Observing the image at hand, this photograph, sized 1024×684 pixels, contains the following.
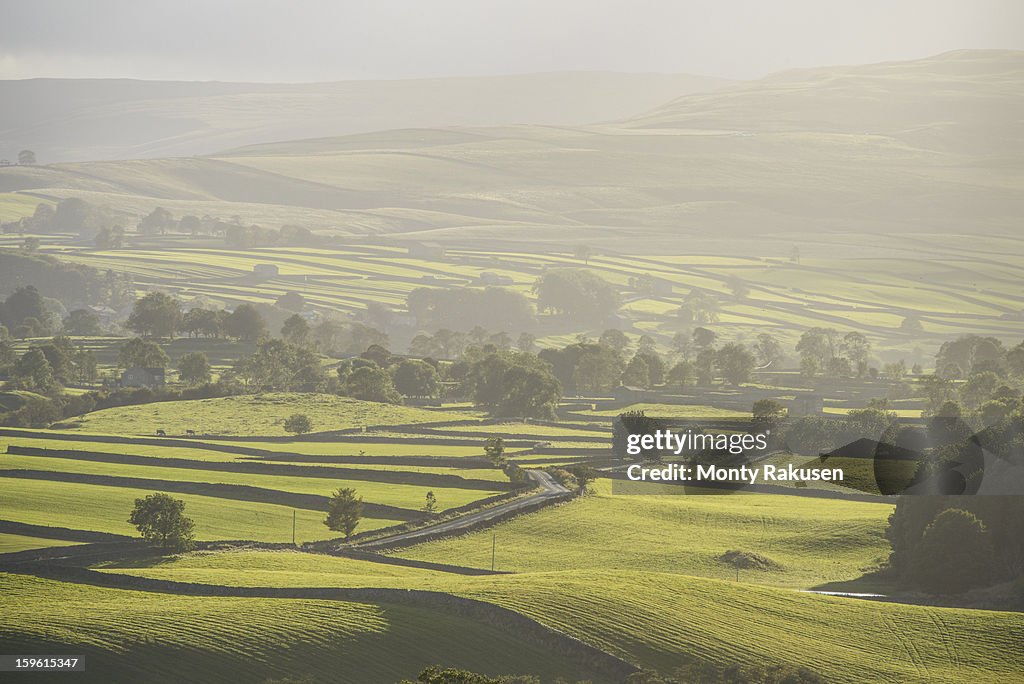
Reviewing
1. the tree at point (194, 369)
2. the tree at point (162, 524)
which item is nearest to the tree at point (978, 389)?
the tree at point (194, 369)

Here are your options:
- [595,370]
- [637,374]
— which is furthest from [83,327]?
[637,374]

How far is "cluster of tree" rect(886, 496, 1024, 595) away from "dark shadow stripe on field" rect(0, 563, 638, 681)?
25127 millimetres

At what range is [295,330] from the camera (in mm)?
193500

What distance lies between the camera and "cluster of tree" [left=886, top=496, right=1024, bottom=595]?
71.1 metres

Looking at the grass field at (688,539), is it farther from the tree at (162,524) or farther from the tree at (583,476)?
the tree at (162,524)

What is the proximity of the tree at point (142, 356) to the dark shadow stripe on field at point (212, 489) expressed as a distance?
63940 mm

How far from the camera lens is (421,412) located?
465 ft

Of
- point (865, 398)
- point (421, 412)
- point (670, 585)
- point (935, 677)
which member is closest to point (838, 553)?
point (670, 585)

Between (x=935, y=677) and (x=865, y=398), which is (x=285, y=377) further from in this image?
(x=935, y=677)

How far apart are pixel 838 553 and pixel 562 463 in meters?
31.3

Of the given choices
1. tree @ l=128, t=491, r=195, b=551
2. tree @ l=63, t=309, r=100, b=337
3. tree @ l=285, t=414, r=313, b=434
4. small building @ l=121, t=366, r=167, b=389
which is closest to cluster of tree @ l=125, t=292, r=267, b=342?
tree @ l=63, t=309, r=100, b=337

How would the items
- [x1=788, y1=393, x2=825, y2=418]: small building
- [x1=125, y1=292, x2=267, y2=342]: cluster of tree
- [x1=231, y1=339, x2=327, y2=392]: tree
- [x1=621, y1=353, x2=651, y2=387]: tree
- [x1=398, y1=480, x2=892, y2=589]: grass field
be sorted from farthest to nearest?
[x1=125, y1=292, x2=267, y2=342]: cluster of tree, [x1=621, y1=353, x2=651, y2=387]: tree, [x1=231, y1=339, x2=327, y2=392]: tree, [x1=788, y1=393, x2=825, y2=418]: small building, [x1=398, y1=480, x2=892, y2=589]: grass field

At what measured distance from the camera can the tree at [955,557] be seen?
233 feet

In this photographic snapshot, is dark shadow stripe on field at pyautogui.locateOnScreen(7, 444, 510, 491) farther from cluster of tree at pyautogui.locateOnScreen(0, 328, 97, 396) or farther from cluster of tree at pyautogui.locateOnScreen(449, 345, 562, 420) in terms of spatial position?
cluster of tree at pyautogui.locateOnScreen(0, 328, 97, 396)
